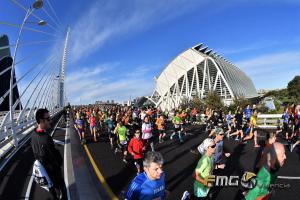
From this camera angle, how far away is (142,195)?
12.5ft

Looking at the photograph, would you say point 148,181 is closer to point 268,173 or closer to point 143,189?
point 143,189

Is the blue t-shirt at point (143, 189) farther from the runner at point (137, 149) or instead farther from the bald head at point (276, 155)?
the runner at point (137, 149)

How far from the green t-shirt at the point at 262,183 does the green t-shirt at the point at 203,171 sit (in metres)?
0.88

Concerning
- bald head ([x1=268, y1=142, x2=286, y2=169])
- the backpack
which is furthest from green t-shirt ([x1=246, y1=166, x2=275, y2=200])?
the backpack

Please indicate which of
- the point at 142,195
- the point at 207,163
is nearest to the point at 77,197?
the point at 207,163

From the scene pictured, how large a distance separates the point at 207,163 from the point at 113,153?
9.46 m

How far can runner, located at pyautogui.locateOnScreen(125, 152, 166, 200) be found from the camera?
3.74 metres

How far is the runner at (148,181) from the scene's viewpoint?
12.3 ft

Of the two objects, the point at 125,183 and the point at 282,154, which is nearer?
the point at 282,154

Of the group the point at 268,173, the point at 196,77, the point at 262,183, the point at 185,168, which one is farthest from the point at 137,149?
the point at 196,77

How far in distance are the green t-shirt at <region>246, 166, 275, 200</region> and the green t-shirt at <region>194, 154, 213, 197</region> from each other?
88 centimetres

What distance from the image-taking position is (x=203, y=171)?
5406 mm

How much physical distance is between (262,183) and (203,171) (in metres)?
1.04

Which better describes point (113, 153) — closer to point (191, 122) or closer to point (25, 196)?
point (25, 196)
